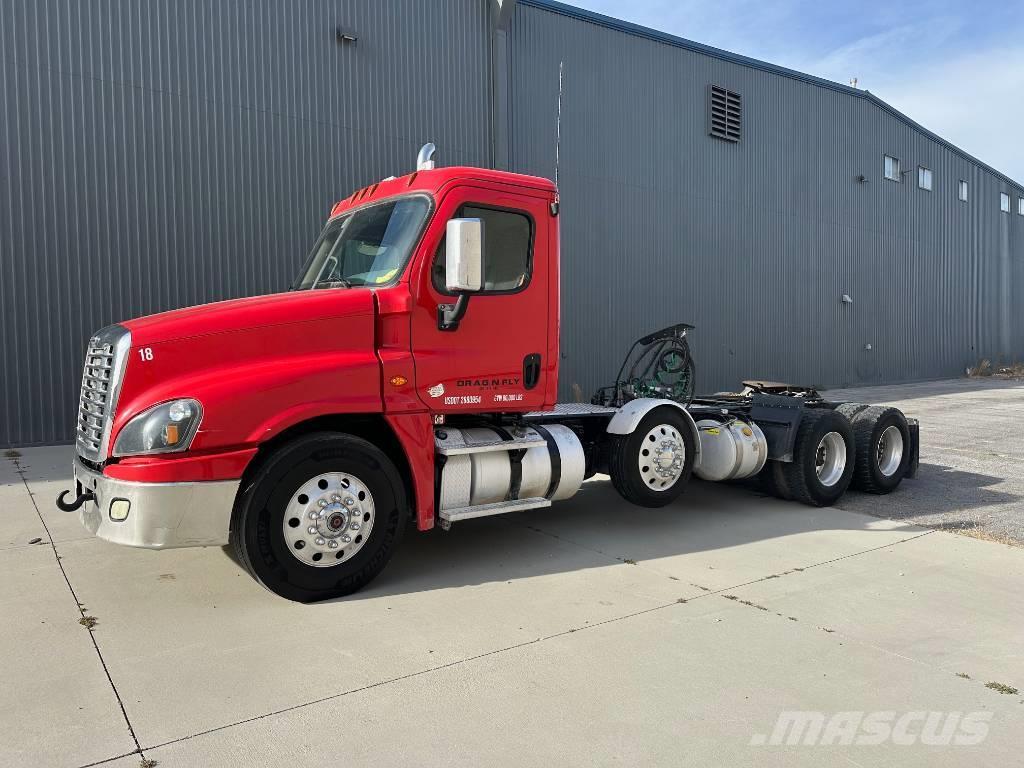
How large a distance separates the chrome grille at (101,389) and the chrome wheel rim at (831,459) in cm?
625

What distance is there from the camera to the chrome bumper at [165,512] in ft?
14.1

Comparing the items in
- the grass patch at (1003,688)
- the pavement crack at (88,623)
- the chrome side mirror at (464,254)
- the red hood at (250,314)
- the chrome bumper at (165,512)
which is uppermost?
the chrome side mirror at (464,254)

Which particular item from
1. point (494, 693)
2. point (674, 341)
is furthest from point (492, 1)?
point (494, 693)

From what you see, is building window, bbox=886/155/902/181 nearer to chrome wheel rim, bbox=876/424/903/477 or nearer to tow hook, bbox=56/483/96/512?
chrome wheel rim, bbox=876/424/903/477

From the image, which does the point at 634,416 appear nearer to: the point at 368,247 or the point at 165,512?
the point at 368,247

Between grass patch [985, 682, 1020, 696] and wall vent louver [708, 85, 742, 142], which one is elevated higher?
wall vent louver [708, 85, 742, 142]

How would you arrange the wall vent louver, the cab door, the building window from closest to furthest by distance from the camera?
1. the cab door
2. the wall vent louver
3. the building window

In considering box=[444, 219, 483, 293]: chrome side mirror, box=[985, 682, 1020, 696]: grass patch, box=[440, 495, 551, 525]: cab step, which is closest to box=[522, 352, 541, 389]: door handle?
box=[440, 495, 551, 525]: cab step

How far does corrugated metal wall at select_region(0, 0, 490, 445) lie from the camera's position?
424 inches

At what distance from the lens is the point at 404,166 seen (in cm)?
1372

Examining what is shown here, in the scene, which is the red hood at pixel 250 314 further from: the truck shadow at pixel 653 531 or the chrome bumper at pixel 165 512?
the truck shadow at pixel 653 531

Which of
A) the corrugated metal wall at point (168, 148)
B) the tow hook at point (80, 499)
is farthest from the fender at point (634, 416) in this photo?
the corrugated metal wall at point (168, 148)

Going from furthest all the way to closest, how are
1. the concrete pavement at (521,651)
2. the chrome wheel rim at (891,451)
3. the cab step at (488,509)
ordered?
1. the chrome wheel rim at (891,451)
2. the cab step at (488,509)
3. the concrete pavement at (521,651)

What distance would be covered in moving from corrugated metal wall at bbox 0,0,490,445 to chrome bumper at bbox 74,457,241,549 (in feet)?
25.5
